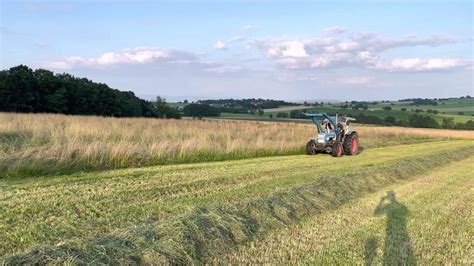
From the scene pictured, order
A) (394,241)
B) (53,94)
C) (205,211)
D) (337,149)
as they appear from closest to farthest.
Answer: (394,241) < (205,211) < (337,149) < (53,94)

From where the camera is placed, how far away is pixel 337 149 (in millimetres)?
19750

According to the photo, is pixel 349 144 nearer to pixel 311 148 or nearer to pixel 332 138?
pixel 332 138

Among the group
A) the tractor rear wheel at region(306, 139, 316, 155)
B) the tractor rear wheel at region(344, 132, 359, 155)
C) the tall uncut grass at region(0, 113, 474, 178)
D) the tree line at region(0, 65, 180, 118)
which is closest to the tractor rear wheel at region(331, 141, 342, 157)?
the tractor rear wheel at region(344, 132, 359, 155)

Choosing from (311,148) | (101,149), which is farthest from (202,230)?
(311,148)

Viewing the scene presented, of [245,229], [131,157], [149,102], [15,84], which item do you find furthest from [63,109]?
[245,229]

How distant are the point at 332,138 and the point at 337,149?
3.24 ft

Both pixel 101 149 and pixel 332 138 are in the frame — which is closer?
pixel 101 149

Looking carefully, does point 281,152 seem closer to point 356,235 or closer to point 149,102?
point 356,235

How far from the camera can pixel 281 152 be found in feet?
67.9

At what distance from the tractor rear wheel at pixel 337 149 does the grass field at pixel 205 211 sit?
5.58 m

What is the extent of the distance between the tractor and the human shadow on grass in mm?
11572

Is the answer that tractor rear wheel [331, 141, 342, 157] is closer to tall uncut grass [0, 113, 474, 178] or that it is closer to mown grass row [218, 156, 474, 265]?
tall uncut grass [0, 113, 474, 178]

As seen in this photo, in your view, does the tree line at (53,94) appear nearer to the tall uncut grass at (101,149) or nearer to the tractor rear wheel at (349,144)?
the tall uncut grass at (101,149)

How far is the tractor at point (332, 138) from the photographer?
801 inches
